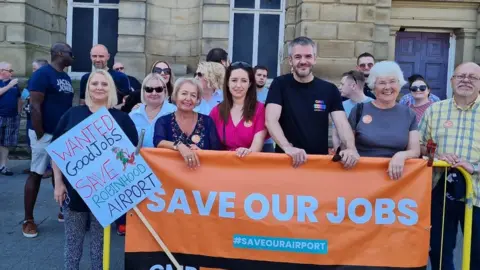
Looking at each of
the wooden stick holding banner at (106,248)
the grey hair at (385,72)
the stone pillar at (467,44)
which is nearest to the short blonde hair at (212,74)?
the grey hair at (385,72)

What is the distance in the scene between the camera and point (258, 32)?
1278cm

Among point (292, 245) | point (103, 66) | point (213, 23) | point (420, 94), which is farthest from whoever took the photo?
point (213, 23)

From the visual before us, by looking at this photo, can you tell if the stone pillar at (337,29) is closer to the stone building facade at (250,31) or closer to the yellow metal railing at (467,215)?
the stone building facade at (250,31)

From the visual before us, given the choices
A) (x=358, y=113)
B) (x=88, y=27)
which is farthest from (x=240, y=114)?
(x=88, y=27)

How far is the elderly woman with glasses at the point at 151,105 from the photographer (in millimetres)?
4695

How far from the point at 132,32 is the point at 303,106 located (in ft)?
29.8

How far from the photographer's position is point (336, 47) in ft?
37.0

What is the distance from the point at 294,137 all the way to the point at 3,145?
701 cm

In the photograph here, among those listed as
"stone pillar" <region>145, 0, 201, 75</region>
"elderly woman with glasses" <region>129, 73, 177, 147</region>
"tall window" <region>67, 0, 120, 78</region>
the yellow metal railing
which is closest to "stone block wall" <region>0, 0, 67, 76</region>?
"tall window" <region>67, 0, 120, 78</region>

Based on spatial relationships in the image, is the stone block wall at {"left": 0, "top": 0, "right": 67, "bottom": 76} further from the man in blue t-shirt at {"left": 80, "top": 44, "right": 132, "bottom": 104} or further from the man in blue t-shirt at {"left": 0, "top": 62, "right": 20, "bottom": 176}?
the man in blue t-shirt at {"left": 80, "top": 44, "right": 132, "bottom": 104}

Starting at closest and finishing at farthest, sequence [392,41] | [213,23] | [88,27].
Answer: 1. [392,41]
2. [213,23]
3. [88,27]

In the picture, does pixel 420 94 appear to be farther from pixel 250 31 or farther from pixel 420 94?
pixel 250 31

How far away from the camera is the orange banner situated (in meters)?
3.60

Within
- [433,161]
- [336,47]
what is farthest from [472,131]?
[336,47]
